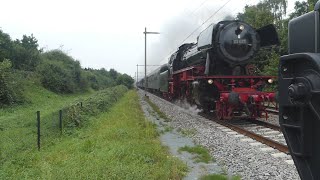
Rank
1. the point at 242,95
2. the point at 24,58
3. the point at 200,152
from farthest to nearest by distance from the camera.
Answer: the point at 24,58 → the point at 242,95 → the point at 200,152

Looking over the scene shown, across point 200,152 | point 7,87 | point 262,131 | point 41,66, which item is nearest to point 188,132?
point 262,131

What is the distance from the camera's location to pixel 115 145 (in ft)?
30.0

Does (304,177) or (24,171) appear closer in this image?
(304,177)

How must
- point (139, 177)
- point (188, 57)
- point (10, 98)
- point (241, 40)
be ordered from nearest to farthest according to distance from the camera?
point (139, 177), point (241, 40), point (188, 57), point (10, 98)

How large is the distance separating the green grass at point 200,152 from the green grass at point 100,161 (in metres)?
0.50

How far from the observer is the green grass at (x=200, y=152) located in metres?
8.05

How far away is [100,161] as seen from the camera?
747 cm

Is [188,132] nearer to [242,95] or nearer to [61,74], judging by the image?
[242,95]

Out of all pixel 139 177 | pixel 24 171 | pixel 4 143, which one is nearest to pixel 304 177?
pixel 139 177

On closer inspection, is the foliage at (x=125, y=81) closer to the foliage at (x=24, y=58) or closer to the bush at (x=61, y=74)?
the bush at (x=61, y=74)

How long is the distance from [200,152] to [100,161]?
230cm

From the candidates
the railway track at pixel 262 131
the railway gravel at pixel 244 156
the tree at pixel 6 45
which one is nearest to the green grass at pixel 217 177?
the railway gravel at pixel 244 156

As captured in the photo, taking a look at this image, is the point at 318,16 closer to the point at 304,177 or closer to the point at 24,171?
the point at 304,177

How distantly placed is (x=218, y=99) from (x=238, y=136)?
3.73 metres
